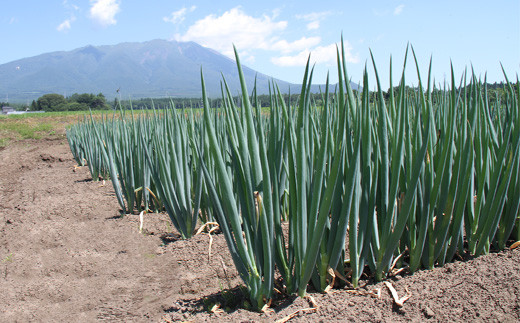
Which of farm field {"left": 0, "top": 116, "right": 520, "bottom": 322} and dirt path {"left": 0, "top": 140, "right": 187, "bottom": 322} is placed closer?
farm field {"left": 0, "top": 116, "right": 520, "bottom": 322}

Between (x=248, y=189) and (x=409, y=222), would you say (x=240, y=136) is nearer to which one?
(x=248, y=189)

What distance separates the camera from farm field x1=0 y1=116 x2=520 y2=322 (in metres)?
0.92

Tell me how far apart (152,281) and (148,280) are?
2 centimetres

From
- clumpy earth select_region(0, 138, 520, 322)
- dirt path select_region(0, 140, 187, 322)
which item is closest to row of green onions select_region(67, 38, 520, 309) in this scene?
clumpy earth select_region(0, 138, 520, 322)

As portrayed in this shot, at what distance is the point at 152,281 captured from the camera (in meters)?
1.52

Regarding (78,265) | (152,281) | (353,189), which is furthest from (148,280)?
(353,189)

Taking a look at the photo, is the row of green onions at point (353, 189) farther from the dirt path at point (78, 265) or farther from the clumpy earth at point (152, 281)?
the dirt path at point (78, 265)

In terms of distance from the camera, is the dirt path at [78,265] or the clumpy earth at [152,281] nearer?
the clumpy earth at [152,281]

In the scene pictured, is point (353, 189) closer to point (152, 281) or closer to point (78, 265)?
point (152, 281)

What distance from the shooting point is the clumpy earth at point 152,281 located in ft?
3.02

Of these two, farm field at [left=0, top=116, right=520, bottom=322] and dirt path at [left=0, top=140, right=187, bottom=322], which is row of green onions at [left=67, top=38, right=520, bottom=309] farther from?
dirt path at [left=0, top=140, right=187, bottom=322]

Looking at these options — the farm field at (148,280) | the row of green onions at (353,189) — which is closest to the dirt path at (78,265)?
the farm field at (148,280)

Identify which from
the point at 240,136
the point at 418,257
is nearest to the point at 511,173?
the point at 418,257

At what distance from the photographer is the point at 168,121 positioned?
1.92 meters
